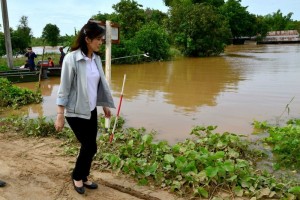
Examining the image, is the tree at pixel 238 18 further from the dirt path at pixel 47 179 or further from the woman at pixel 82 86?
the woman at pixel 82 86

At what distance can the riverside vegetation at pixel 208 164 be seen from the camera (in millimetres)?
3783

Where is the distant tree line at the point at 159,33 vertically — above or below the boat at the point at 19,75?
above

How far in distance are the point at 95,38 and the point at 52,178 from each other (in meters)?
1.84

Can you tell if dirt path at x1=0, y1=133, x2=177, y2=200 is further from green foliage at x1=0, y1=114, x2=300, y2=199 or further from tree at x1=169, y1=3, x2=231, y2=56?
tree at x1=169, y1=3, x2=231, y2=56

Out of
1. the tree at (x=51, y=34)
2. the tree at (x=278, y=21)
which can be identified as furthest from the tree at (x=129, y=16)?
the tree at (x=278, y=21)

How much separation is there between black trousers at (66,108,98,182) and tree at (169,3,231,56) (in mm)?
25895

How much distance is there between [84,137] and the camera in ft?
11.7

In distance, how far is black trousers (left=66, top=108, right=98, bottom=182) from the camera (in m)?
3.53

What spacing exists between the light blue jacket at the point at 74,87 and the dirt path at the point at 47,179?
3.11ft

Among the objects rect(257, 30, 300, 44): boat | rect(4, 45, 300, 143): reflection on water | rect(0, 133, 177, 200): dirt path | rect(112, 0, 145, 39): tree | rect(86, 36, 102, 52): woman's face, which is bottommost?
rect(4, 45, 300, 143): reflection on water

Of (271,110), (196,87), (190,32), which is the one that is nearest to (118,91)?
(196,87)

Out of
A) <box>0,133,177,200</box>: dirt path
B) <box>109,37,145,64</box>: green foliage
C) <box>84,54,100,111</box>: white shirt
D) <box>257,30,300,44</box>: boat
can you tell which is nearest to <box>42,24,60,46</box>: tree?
<box>109,37,145,64</box>: green foliage

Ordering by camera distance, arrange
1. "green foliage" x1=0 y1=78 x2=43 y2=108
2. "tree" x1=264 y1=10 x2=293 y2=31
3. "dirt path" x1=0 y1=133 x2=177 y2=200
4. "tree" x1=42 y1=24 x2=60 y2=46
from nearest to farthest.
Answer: "dirt path" x1=0 y1=133 x2=177 y2=200
"green foliage" x1=0 y1=78 x2=43 y2=108
"tree" x1=42 y1=24 x2=60 y2=46
"tree" x1=264 y1=10 x2=293 y2=31

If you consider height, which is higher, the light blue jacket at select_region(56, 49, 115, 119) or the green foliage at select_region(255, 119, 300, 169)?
the light blue jacket at select_region(56, 49, 115, 119)
